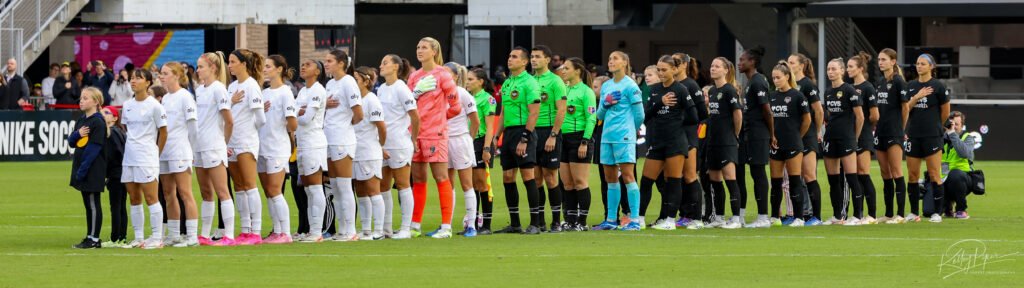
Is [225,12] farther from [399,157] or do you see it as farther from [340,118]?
[340,118]

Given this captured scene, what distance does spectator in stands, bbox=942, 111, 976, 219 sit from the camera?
19.7 m

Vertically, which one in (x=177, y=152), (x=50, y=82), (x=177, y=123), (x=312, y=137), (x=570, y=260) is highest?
(x=50, y=82)

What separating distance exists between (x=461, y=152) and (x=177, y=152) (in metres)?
2.62

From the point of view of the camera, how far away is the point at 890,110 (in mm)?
18922

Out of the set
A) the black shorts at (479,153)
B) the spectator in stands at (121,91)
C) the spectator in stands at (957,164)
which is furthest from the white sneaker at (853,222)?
the spectator in stands at (121,91)

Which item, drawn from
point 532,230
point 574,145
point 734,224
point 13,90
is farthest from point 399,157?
point 13,90

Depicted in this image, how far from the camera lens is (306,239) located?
15.8 metres

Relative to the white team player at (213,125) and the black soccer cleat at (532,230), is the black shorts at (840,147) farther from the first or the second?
the white team player at (213,125)

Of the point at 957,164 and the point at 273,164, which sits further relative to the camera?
the point at 957,164

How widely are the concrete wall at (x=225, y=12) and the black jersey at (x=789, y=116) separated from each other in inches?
825

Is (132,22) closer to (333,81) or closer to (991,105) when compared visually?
(991,105)

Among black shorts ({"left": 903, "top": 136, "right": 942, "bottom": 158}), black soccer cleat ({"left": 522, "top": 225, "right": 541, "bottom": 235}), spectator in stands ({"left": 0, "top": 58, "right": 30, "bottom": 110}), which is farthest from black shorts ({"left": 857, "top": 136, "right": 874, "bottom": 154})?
spectator in stands ({"left": 0, "top": 58, "right": 30, "bottom": 110})

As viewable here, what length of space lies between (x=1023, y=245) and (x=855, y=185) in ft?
11.0

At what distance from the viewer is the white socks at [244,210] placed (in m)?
15.5
